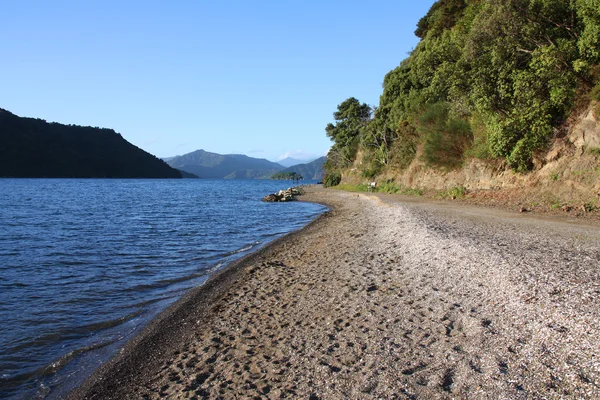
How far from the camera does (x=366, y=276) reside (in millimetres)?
8906

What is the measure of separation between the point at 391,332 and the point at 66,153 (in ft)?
595

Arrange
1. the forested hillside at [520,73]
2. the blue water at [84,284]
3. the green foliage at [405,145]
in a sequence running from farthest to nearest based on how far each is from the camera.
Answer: the green foliage at [405,145]
the forested hillside at [520,73]
the blue water at [84,284]

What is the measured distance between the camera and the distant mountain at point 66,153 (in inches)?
5615

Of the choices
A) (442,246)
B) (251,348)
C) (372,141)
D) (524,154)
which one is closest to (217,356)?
(251,348)

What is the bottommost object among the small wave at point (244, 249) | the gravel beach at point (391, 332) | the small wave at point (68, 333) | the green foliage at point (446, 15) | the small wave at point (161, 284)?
the small wave at point (68, 333)

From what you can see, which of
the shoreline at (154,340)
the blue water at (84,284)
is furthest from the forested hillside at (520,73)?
the shoreline at (154,340)

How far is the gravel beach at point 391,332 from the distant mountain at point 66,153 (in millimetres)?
168018

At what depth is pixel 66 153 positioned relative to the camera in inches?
6196

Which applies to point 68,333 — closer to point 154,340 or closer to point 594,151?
point 154,340

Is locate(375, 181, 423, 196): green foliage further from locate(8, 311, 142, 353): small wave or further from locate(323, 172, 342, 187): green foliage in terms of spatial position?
locate(8, 311, 142, 353): small wave

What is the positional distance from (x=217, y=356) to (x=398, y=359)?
2.58m

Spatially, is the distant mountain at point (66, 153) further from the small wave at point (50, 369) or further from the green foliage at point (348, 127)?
the small wave at point (50, 369)

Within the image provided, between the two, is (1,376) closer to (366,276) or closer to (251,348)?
(251,348)

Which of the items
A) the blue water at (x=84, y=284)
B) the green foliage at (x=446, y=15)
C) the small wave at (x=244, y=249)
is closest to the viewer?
the blue water at (x=84, y=284)
